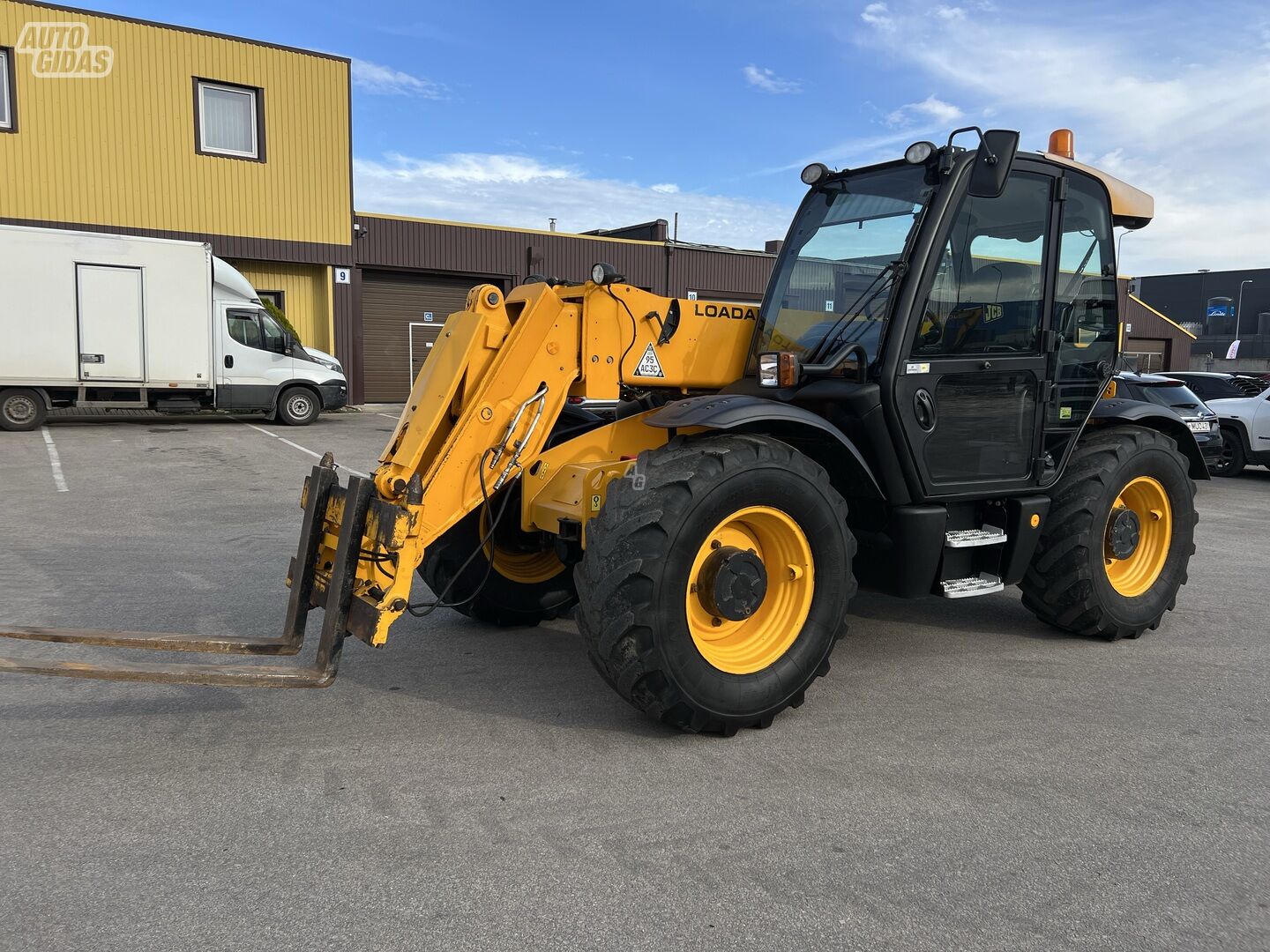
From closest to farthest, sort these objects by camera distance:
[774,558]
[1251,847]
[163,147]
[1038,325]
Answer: [1251,847], [774,558], [1038,325], [163,147]

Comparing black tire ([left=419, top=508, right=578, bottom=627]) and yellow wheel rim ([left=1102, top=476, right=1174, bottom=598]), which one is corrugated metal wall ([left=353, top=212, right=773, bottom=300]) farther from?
black tire ([left=419, top=508, right=578, bottom=627])

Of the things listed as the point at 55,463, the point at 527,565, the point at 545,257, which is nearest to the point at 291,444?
the point at 55,463

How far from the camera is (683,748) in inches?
157

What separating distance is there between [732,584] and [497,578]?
1.86 meters

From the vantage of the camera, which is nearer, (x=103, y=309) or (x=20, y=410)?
(x=20, y=410)

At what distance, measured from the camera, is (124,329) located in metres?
16.6

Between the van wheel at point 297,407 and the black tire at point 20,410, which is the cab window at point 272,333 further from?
the black tire at point 20,410

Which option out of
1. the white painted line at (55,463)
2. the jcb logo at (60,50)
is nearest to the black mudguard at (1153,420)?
the white painted line at (55,463)

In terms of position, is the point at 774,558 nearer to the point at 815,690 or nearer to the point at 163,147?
the point at 815,690

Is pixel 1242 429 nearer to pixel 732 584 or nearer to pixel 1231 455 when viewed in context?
pixel 1231 455

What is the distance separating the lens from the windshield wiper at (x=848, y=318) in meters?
4.88

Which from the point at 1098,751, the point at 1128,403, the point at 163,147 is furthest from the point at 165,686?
the point at 163,147

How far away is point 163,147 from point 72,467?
1071cm

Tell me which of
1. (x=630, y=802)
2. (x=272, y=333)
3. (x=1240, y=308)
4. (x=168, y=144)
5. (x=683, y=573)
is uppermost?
(x=1240, y=308)
